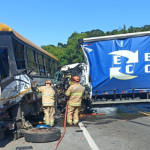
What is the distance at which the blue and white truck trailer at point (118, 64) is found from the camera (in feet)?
35.2

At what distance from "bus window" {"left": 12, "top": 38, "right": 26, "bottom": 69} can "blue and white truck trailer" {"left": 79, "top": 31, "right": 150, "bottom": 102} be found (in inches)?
138

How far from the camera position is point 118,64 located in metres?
10.7

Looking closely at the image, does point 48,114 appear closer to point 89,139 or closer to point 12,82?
point 89,139

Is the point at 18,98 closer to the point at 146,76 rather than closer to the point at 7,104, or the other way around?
the point at 7,104

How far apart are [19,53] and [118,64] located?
14.9ft

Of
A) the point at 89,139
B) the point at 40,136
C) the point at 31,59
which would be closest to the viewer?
the point at 40,136

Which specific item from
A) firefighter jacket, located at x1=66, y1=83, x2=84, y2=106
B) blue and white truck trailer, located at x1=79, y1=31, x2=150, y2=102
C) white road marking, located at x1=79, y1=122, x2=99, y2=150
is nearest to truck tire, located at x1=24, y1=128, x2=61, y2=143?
white road marking, located at x1=79, y1=122, x2=99, y2=150

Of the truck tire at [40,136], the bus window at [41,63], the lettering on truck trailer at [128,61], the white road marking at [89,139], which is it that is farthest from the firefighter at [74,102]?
the truck tire at [40,136]

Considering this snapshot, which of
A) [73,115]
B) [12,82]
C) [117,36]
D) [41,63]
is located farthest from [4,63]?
[117,36]

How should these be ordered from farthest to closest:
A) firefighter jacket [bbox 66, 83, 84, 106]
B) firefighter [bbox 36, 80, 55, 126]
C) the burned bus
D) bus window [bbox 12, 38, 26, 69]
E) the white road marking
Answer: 1. firefighter jacket [bbox 66, 83, 84, 106]
2. firefighter [bbox 36, 80, 55, 126]
3. bus window [bbox 12, 38, 26, 69]
4. the burned bus
5. the white road marking

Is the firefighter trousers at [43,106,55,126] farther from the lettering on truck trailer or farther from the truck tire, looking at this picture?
the lettering on truck trailer

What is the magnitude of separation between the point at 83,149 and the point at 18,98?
2161 mm

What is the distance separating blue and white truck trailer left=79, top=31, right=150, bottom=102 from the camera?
10.7 metres

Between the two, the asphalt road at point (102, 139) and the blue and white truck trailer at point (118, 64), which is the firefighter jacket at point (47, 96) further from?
the blue and white truck trailer at point (118, 64)
